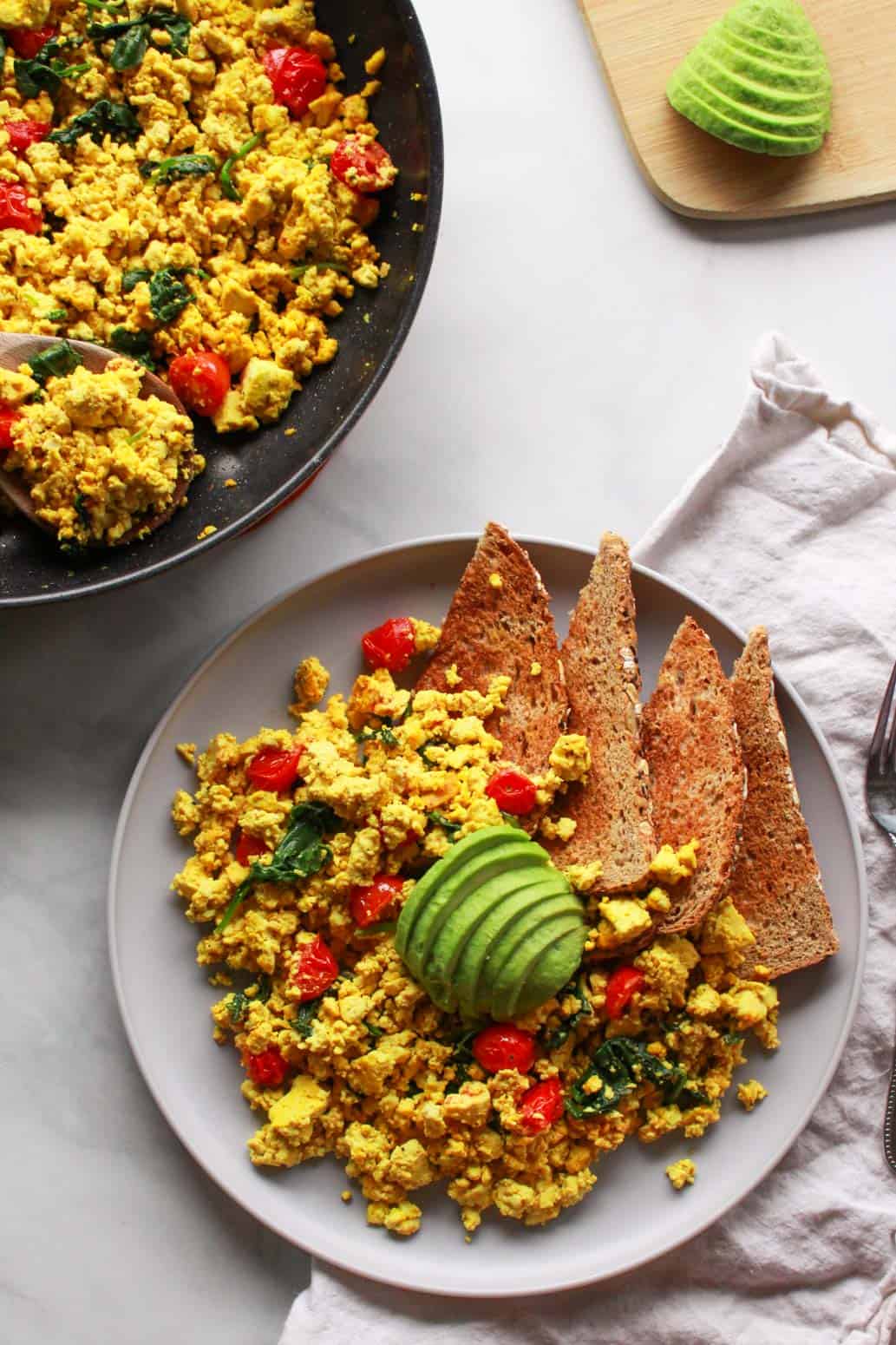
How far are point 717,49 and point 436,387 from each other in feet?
3.20

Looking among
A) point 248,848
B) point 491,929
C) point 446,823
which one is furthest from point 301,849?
point 491,929

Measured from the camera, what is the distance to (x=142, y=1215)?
287cm

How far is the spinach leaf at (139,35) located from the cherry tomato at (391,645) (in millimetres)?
1245

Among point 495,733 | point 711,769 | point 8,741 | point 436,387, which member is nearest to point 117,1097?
point 8,741

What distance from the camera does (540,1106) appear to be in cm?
253

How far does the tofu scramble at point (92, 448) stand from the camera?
2406mm

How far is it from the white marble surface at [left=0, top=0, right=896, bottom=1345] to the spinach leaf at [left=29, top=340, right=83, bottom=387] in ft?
1.94

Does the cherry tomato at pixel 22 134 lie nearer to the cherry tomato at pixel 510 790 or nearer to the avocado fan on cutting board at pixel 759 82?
the avocado fan on cutting board at pixel 759 82

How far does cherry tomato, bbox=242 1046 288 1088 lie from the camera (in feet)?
8.62

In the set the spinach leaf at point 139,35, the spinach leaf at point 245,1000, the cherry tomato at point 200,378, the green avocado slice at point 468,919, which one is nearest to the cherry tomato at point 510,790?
the green avocado slice at point 468,919

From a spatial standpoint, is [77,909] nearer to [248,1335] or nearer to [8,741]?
[8,741]

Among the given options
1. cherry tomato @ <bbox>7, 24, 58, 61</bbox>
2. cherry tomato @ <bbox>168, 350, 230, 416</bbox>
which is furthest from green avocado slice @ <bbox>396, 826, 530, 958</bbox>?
cherry tomato @ <bbox>7, 24, 58, 61</bbox>

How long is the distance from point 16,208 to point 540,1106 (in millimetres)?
2037

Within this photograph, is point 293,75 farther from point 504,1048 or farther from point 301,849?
point 504,1048
